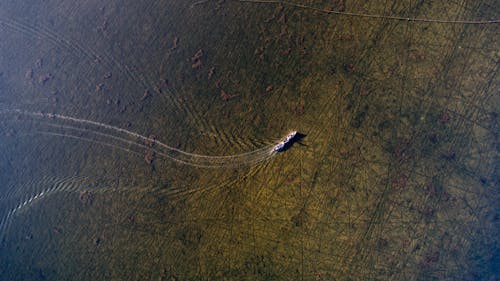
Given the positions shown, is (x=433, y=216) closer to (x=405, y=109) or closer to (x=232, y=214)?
(x=405, y=109)

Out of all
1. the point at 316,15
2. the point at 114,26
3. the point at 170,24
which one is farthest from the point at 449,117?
the point at 114,26

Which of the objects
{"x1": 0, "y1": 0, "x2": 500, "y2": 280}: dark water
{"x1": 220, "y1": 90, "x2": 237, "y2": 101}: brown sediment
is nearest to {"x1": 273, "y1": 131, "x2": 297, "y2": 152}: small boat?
{"x1": 0, "y1": 0, "x2": 500, "y2": 280}: dark water

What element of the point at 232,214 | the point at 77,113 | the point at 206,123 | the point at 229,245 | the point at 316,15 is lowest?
the point at 229,245

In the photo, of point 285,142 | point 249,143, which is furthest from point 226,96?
point 285,142

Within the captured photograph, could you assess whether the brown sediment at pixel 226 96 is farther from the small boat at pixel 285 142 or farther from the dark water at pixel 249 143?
the small boat at pixel 285 142

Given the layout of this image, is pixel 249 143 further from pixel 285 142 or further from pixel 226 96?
pixel 226 96

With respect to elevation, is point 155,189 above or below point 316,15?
below

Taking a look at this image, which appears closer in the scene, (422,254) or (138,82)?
(422,254)
